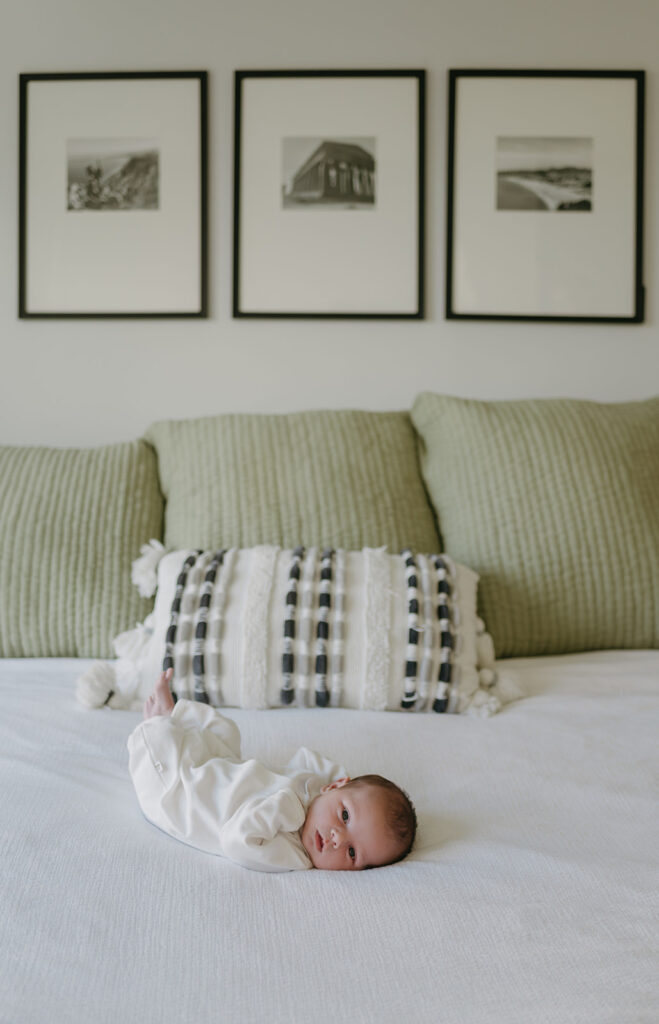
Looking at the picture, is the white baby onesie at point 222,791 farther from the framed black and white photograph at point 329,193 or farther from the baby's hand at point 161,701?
the framed black and white photograph at point 329,193

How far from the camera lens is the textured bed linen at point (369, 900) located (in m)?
0.73

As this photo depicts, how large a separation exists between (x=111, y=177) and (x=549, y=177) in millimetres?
1020

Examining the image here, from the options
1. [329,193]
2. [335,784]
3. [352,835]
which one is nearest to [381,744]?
[335,784]

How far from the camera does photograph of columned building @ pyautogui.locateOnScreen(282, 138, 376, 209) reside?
6.72 feet

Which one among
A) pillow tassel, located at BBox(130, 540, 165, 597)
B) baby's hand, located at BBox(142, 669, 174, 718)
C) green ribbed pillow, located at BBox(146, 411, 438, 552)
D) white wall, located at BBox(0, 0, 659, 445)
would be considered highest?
white wall, located at BBox(0, 0, 659, 445)

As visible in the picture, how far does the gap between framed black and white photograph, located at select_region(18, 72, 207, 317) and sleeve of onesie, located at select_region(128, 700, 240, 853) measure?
1.19m

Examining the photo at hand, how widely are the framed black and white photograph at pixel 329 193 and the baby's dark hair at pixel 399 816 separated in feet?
4.31

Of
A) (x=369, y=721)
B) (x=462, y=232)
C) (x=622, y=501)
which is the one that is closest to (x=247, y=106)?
(x=462, y=232)

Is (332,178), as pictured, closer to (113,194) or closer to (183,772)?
(113,194)

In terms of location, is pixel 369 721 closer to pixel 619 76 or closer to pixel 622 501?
pixel 622 501

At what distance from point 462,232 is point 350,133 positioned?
34cm

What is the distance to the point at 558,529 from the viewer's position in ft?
5.48

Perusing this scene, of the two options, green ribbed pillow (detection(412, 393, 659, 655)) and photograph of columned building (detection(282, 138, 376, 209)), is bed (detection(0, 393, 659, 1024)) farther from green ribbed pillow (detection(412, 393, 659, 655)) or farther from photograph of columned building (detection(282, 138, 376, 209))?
photograph of columned building (detection(282, 138, 376, 209))

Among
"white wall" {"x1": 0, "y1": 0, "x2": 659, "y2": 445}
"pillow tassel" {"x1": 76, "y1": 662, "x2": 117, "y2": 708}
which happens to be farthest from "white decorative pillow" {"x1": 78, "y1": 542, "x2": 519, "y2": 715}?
"white wall" {"x1": 0, "y1": 0, "x2": 659, "y2": 445}
